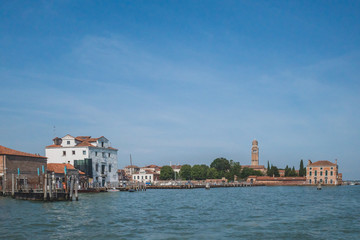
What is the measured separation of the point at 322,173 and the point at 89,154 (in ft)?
219

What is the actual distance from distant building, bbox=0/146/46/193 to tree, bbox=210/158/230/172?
3089 inches

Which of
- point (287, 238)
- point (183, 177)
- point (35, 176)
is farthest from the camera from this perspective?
point (183, 177)

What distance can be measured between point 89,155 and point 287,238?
41.4 meters

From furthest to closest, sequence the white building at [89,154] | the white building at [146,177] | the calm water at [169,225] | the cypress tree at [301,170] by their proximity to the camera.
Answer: the cypress tree at [301,170], the white building at [146,177], the white building at [89,154], the calm water at [169,225]

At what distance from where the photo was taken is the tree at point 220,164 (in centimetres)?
11606

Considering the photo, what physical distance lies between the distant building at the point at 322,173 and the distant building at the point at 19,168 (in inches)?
2942

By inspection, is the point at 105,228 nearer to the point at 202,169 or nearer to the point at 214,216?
the point at 214,216

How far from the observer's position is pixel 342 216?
76.0 feet

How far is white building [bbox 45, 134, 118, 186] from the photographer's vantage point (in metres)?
53.5

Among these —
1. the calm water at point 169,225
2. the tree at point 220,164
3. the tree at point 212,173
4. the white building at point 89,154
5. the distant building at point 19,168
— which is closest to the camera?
the calm water at point 169,225

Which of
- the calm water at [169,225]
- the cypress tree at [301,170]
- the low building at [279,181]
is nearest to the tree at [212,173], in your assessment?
the low building at [279,181]

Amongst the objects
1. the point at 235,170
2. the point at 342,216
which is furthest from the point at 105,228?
the point at 235,170

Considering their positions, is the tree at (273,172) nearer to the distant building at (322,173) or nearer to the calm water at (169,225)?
the distant building at (322,173)

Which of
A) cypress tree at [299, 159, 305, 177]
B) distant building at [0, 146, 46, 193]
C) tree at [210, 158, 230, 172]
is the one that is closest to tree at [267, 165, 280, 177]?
cypress tree at [299, 159, 305, 177]
